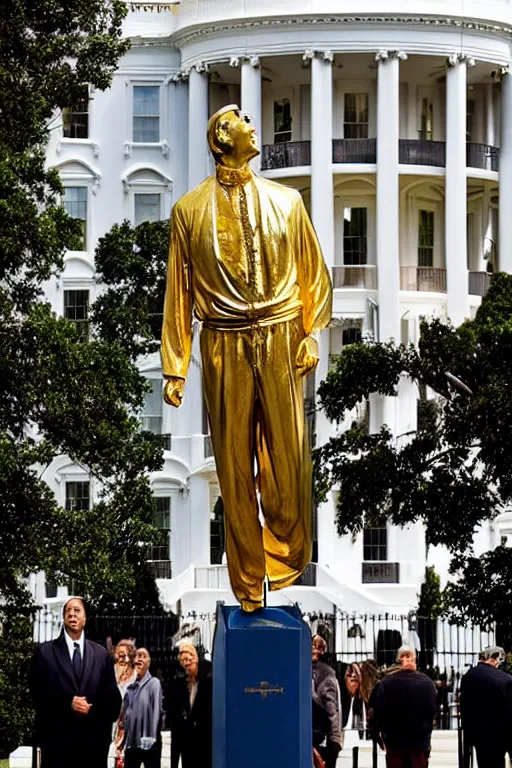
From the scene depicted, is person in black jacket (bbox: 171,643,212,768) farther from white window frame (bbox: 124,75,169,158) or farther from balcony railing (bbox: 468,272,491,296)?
white window frame (bbox: 124,75,169,158)

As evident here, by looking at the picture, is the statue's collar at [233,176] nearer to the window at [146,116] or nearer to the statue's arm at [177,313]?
the statue's arm at [177,313]

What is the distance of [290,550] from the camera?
61.9 feet

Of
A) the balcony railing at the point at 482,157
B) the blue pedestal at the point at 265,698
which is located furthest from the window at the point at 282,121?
the blue pedestal at the point at 265,698

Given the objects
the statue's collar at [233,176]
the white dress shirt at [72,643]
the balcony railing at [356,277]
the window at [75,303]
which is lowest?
the white dress shirt at [72,643]

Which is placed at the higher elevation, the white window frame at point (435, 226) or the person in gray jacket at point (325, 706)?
the white window frame at point (435, 226)

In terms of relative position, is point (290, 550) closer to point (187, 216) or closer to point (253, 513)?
point (253, 513)

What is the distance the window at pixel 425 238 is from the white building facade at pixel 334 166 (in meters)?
0.03

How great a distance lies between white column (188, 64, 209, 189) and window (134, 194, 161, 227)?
1893mm

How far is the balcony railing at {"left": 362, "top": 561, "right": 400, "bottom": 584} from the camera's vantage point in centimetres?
6481

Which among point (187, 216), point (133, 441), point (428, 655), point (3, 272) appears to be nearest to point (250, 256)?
point (187, 216)

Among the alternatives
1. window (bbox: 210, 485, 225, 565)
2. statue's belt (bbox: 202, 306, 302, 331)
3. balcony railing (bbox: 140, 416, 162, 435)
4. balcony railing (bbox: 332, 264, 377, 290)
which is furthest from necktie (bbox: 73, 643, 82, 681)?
balcony railing (bbox: 140, 416, 162, 435)

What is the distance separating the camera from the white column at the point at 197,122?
2635 inches

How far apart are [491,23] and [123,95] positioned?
9.46 meters

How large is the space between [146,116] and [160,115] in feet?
1.17
